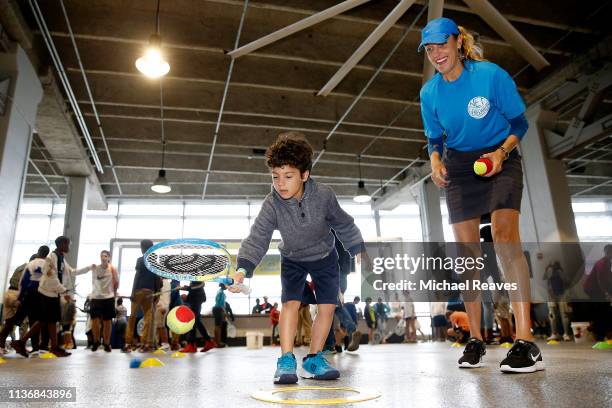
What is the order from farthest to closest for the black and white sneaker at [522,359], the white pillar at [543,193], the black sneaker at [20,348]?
the white pillar at [543,193]
the black sneaker at [20,348]
the black and white sneaker at [522,359]

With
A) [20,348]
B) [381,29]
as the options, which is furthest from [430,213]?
[20,348]

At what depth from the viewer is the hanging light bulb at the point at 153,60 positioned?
5.78 metres

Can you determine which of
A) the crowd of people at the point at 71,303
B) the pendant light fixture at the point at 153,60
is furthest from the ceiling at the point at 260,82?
the crowd of people at the point at 71,303

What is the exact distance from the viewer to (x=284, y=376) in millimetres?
1997

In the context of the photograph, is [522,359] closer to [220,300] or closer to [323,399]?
[323,399]

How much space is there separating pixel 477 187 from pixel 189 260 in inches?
66.5

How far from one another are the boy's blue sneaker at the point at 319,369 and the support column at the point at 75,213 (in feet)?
38.0

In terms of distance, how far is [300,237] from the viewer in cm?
231

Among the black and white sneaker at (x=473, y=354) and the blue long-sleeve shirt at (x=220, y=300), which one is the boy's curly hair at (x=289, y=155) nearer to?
the black and white sneaker at (x=473, y=354)

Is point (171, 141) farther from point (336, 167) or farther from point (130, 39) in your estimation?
point (336, 167)

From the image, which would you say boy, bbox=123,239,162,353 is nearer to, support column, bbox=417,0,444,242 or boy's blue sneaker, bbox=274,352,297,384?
boy's blue sneaker, bbox=274,352,297,384

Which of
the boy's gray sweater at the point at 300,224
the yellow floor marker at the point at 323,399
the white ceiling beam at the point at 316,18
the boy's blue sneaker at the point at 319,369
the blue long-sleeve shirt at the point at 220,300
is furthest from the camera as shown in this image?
the blue long-sleeve shirt at the point at 220,300

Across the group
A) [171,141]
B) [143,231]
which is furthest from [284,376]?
[143,231]

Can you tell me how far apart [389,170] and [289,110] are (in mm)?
6033
